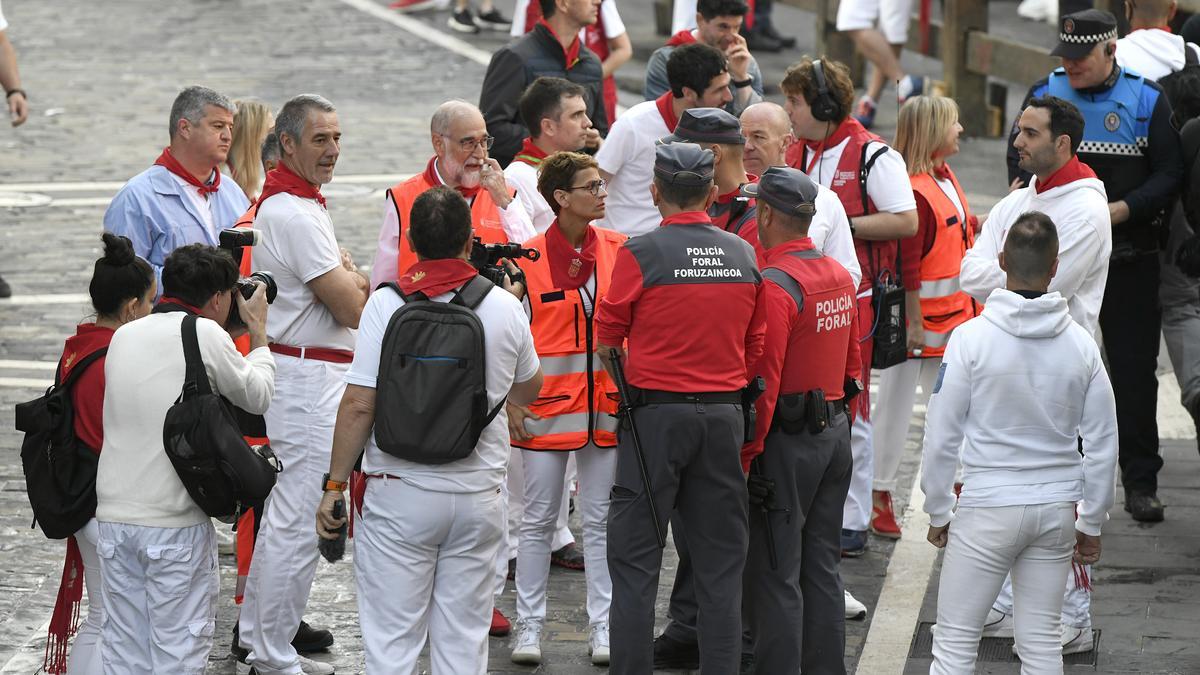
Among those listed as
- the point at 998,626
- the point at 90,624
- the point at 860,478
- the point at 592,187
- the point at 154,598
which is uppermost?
the point at 592,187

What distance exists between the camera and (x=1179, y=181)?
7891 mm

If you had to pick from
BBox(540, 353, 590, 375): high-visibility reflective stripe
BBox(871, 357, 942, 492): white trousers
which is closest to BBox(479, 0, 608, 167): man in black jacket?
BBox(871, 357, 942, 492): white trousers

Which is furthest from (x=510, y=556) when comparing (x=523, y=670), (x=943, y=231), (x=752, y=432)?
(x=943, y=231)

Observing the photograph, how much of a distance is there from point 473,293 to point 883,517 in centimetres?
324

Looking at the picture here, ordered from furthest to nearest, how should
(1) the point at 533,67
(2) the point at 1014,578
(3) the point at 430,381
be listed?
1. (1) the point at 533,67
2. (2) the point at 1014,578
3. (3) the point at 430,381

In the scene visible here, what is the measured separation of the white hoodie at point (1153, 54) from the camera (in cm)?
888

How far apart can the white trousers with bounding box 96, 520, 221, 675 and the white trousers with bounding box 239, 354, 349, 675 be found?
2.35 ft

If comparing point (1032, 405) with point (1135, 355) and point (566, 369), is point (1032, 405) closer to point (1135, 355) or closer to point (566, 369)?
point (566, 369)

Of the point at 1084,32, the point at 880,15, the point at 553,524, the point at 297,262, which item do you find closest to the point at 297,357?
the point at 297,262

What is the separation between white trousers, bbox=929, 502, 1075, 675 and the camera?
18.5ft

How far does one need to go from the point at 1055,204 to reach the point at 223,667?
12.5 feet

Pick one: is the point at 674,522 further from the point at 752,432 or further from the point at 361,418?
the point at 361,418

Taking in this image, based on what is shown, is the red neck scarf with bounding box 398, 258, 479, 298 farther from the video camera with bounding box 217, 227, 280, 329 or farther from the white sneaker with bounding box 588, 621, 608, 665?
the white sneaker with bounding box 588, 621, 608, 665

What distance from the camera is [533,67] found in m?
9.34
